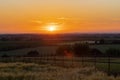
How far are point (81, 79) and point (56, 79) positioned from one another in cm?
161

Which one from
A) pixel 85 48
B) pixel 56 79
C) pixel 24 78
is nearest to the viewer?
pixel 56 79

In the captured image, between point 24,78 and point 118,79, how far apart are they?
616 centimetres

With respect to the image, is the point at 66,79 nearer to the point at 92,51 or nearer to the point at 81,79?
the point at 81,79

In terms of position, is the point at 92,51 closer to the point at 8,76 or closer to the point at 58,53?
the point at 58,53

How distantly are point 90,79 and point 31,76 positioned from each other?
409 cm

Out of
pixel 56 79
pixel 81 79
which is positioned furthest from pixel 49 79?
pixel 81 79

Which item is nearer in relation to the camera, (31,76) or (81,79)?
(81,79)

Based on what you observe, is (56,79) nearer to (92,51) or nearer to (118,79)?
(118,79)

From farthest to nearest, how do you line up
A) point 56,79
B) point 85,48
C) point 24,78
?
1. point 85,48
2. point 24,78
3. point 56,79

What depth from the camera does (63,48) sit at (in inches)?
3221

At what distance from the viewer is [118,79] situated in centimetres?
2177

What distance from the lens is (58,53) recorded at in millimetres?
81188

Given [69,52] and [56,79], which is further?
[69,52]

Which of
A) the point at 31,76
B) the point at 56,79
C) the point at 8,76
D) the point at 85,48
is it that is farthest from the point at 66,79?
the point at 85,48
